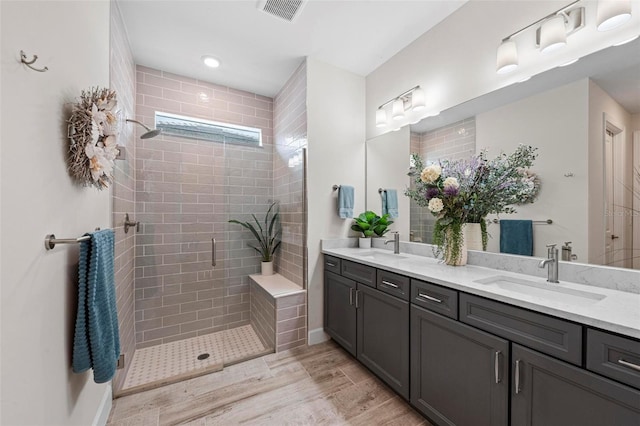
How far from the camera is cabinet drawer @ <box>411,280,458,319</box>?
4.47 ft

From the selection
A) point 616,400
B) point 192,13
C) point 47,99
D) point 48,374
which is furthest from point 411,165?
point 48,374

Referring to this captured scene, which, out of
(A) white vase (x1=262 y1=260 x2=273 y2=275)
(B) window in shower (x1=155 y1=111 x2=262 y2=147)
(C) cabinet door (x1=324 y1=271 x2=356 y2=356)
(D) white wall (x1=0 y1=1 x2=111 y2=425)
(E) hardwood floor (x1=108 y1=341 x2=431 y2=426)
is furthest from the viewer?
(A) white vase (x1=262 y1=260 x2=273 y2=275)

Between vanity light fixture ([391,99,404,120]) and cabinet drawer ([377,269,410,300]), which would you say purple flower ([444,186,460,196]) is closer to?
cabinet drawer ([377,269,410,300])

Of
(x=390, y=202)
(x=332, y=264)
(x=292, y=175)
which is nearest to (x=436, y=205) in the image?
(x=390, y=202)

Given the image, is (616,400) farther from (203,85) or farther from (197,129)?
(203,85)

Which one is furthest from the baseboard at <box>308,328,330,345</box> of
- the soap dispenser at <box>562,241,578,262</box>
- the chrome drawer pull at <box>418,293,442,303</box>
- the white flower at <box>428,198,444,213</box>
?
the soap dispenser at <box>562,241,578,262</box>

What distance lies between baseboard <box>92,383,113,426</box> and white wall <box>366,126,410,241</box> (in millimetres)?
2497

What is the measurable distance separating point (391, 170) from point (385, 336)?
1.56 m

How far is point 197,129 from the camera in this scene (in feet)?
9.72

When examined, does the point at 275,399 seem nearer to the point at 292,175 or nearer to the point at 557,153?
the point at 292,175

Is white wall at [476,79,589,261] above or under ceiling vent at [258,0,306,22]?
under

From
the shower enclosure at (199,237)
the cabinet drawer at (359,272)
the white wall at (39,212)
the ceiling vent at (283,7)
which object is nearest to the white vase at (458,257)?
the cabinet drawer at (359,272)

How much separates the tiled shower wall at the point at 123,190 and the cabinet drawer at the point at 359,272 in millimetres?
1743

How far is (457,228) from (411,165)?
80cm
